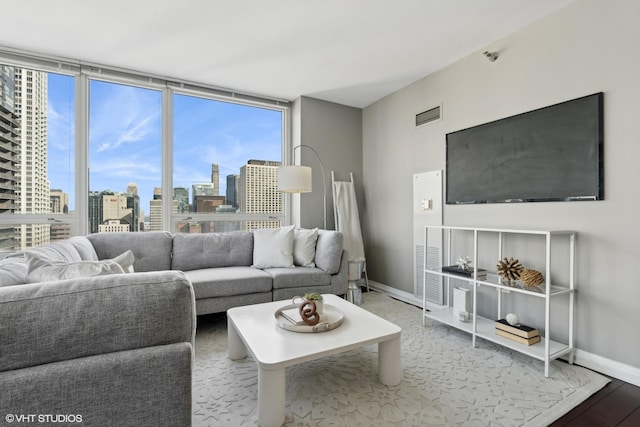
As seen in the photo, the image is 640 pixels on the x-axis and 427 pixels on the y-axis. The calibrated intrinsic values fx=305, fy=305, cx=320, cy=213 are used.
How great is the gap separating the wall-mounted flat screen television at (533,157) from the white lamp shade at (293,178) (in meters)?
1.44

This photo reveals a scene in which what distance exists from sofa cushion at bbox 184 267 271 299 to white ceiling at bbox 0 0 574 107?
204 centimetres

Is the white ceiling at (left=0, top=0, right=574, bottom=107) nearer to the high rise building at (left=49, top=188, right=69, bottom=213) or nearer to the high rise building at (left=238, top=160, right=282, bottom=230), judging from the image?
the high rise building at (left=238, top=160, right=282, bottom=230)

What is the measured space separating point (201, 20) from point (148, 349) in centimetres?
242

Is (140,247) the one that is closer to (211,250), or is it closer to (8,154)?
(211,250)

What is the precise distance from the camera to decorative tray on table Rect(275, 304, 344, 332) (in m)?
1.76

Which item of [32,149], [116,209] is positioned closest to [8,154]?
[32,149]

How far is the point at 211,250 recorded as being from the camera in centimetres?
313

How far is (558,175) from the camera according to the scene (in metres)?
2.18

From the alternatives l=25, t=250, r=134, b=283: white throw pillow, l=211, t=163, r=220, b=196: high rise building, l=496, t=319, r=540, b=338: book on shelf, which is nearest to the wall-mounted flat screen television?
l=496, t=319, r=540, b=338: book on shelf

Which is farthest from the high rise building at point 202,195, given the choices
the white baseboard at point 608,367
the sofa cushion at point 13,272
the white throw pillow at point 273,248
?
the white baseboard at point 608,367

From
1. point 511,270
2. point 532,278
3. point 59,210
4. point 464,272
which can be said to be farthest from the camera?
point 59,210

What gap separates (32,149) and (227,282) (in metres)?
2.31

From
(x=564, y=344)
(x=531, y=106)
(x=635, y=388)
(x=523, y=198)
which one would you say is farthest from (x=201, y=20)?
(x=635, y=388)

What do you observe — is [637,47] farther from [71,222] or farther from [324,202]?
[71,222]
